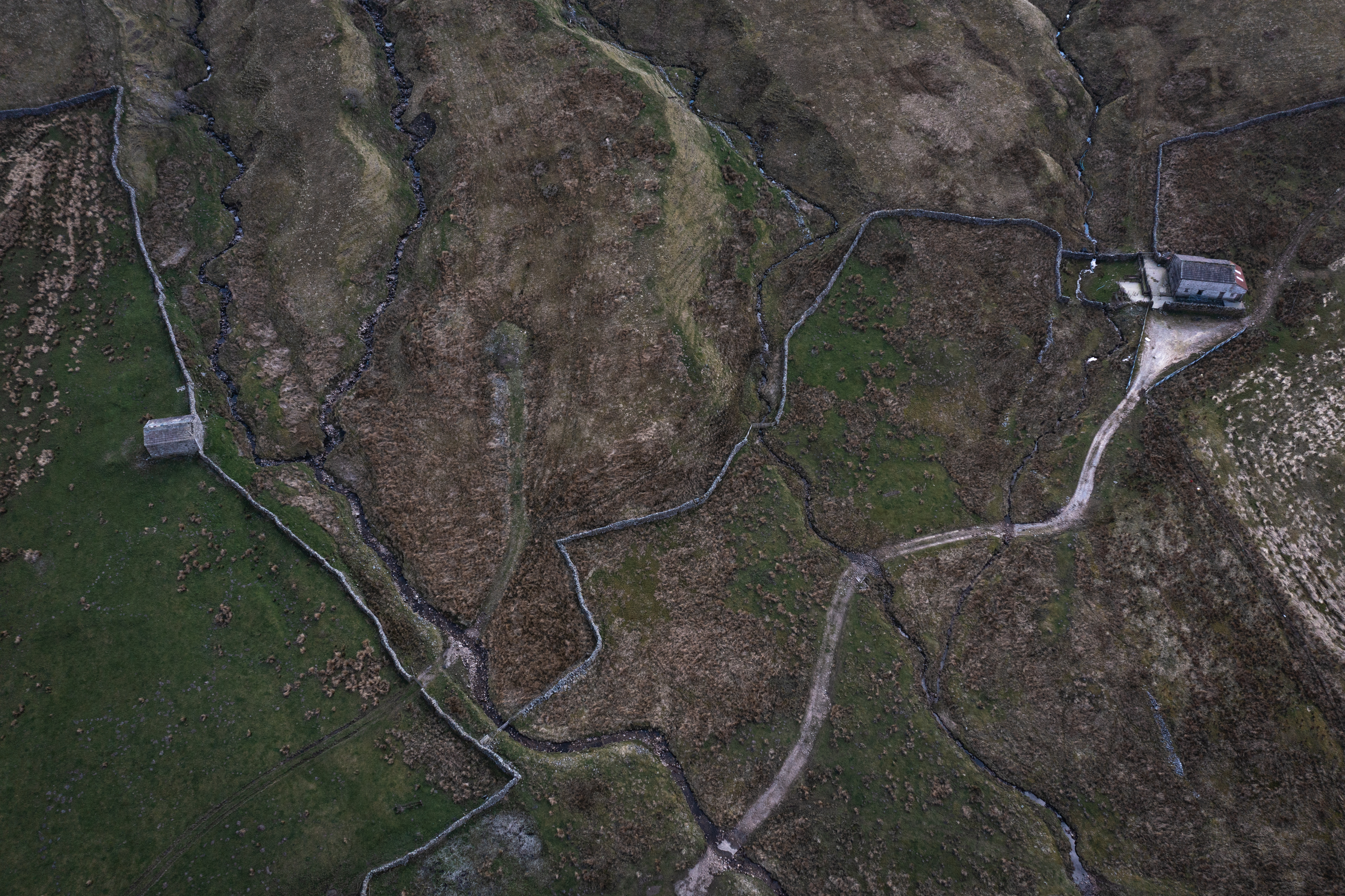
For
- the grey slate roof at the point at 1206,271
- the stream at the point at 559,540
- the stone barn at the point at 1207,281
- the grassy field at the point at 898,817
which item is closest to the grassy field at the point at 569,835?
the stream at the point at 559,540

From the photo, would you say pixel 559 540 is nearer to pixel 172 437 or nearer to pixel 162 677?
pixel 162 677

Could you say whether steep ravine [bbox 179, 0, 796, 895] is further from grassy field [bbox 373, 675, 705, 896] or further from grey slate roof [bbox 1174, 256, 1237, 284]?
grey slate roof [bbox 1174, 256, 1237, 284]

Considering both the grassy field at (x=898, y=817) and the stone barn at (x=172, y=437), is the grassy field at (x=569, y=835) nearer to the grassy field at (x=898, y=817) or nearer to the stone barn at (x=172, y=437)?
the grassy field at (x=898, y=817)

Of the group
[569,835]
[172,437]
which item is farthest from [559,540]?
[172,437]

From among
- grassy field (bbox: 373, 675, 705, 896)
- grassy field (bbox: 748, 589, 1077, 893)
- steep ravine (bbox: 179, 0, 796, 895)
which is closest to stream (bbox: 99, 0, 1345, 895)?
steep ravine (bbox: 179, 0, 796, 895)

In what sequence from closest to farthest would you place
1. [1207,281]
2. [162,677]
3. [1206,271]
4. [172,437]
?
[162,677]
[172,437]
[1207,281]
[1206,271]

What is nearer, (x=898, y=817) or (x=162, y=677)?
(x=898, y=817)
